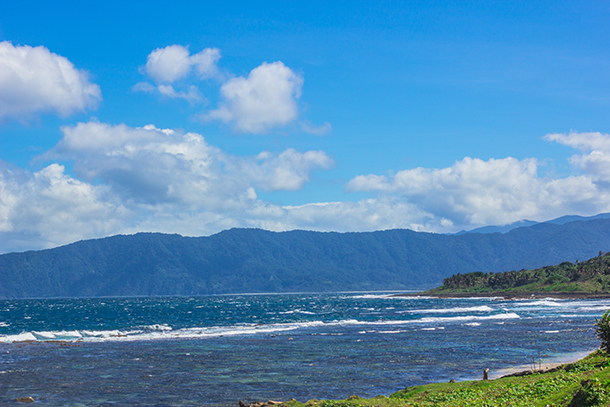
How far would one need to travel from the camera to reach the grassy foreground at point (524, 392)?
51.3 ft

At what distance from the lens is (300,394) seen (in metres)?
27.9

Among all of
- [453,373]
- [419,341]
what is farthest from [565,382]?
[419,341]

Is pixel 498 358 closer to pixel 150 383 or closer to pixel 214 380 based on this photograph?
pixel 214 380

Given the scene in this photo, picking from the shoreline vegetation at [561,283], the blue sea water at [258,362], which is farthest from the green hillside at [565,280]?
the blue sea water at [258,362]

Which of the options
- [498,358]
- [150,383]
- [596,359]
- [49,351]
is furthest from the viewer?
[49,351]

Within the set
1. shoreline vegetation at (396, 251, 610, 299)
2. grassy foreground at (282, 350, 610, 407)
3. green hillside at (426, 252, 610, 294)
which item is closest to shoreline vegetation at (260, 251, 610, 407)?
grassy foreground at (282, 350, 610, 407)

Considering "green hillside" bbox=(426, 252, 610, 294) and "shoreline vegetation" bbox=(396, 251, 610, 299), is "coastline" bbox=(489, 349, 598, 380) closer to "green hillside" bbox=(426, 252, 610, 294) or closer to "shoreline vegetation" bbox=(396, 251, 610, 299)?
"shoreline vegetation" bbox=(396, 251, 610, 299)

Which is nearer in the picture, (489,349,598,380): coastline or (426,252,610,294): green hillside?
(489,349,598,380): coastline

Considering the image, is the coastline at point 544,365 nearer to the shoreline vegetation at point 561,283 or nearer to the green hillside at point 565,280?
the shoreline vegetation at point 561,283

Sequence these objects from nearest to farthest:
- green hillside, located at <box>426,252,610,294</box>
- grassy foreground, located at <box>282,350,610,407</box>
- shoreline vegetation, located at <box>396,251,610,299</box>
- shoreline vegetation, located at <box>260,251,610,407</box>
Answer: grassy foreground, located at <box>282,350,610,407</box> → shoreline vegetation, located at <box>260,251,610,407</box> → shoreline vegetation, located at <box>396,251,610,299</box> → green hillside, located at <box>426,252,610,294</box>

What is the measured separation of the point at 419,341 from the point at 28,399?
119 feet

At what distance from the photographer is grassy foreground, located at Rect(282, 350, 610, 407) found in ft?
51.3

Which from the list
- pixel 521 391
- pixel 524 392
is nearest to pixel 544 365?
pixel 521 391

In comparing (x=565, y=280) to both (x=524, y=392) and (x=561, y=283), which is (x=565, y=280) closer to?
(x=561, y=283)
